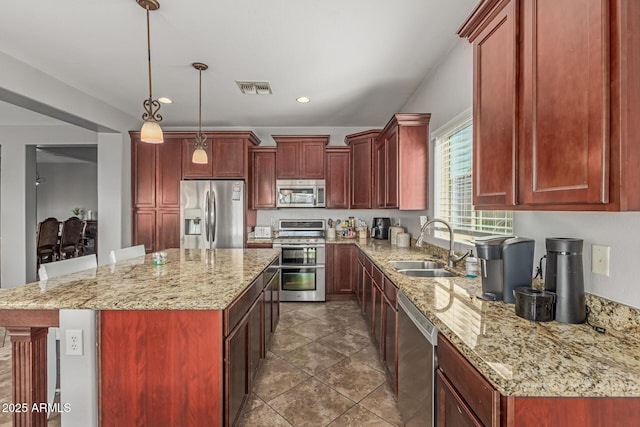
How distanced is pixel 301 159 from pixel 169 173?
6.53ft

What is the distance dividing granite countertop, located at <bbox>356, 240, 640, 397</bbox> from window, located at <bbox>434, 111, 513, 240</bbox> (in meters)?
0.85

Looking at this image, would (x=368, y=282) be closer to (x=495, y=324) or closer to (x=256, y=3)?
(x=495, y=324)

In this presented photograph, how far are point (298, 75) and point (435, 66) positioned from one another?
1.34 meters

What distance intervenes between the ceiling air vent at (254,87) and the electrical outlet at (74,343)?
2745 mm

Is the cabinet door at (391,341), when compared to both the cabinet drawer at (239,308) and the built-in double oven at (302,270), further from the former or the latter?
the built-in double oven at (302,270)

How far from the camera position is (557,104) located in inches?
39.9

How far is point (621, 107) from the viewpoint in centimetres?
81

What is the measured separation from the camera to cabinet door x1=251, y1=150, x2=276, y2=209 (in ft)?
15.8

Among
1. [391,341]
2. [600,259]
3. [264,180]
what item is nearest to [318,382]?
[391,341]

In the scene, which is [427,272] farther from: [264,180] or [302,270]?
[264,180]

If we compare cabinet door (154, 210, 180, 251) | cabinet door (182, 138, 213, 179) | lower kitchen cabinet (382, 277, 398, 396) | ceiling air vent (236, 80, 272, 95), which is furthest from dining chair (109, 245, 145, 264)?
lower kitchen cabinet (382, 277, 398, 396)

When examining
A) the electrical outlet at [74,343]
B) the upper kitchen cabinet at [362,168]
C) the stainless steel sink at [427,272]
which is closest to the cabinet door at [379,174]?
the upper kitchen cabinet at [362,168]

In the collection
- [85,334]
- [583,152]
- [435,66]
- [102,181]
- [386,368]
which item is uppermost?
[435,66]

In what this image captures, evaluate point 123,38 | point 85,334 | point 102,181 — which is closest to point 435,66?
point 123,38
